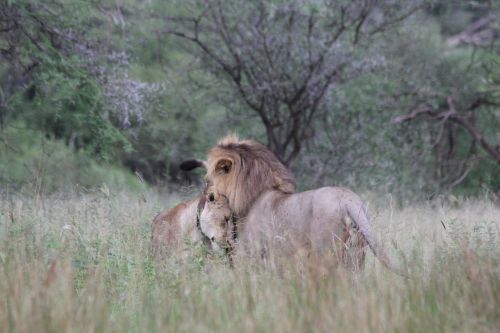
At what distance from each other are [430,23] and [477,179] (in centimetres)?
336

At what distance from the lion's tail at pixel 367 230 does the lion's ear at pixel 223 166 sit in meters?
1.52

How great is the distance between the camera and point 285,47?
12438 millimetres

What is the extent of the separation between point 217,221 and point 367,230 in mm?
1552

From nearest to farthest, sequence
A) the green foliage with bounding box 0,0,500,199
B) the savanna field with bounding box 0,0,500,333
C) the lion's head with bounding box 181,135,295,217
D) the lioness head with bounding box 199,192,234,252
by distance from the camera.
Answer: the savanna field with bounding box 0,0,500,333 → the lioness head with bounding box 199,192,234,252 → the lion's head with bounding box 181,135,295,217 → the green foliage with bounding box 0,0,500,199

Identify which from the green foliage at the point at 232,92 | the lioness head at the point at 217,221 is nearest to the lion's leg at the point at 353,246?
the lioness head at the point at 217,221

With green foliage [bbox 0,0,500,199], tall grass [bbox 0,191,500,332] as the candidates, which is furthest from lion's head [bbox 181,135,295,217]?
green foliage [bbox 0,0,500,199]

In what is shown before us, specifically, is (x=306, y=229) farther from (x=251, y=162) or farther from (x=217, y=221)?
(x=251, y=162)

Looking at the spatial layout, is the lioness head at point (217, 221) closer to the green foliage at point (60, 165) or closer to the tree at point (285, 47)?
the tree at point (285, 47)

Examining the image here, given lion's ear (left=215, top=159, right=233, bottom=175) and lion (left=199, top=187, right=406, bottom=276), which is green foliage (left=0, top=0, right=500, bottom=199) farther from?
lion (left=199, top=187, right=406, bottom=276)

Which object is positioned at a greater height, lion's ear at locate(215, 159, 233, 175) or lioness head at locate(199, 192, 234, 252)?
lion's ear at locate(215, 159, 233, 175)

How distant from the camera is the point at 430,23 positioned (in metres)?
16.3

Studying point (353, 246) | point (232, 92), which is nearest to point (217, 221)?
point (353, 246)

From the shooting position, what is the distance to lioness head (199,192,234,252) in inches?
237

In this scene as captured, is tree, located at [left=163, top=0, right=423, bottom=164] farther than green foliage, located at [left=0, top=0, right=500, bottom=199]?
Yes
